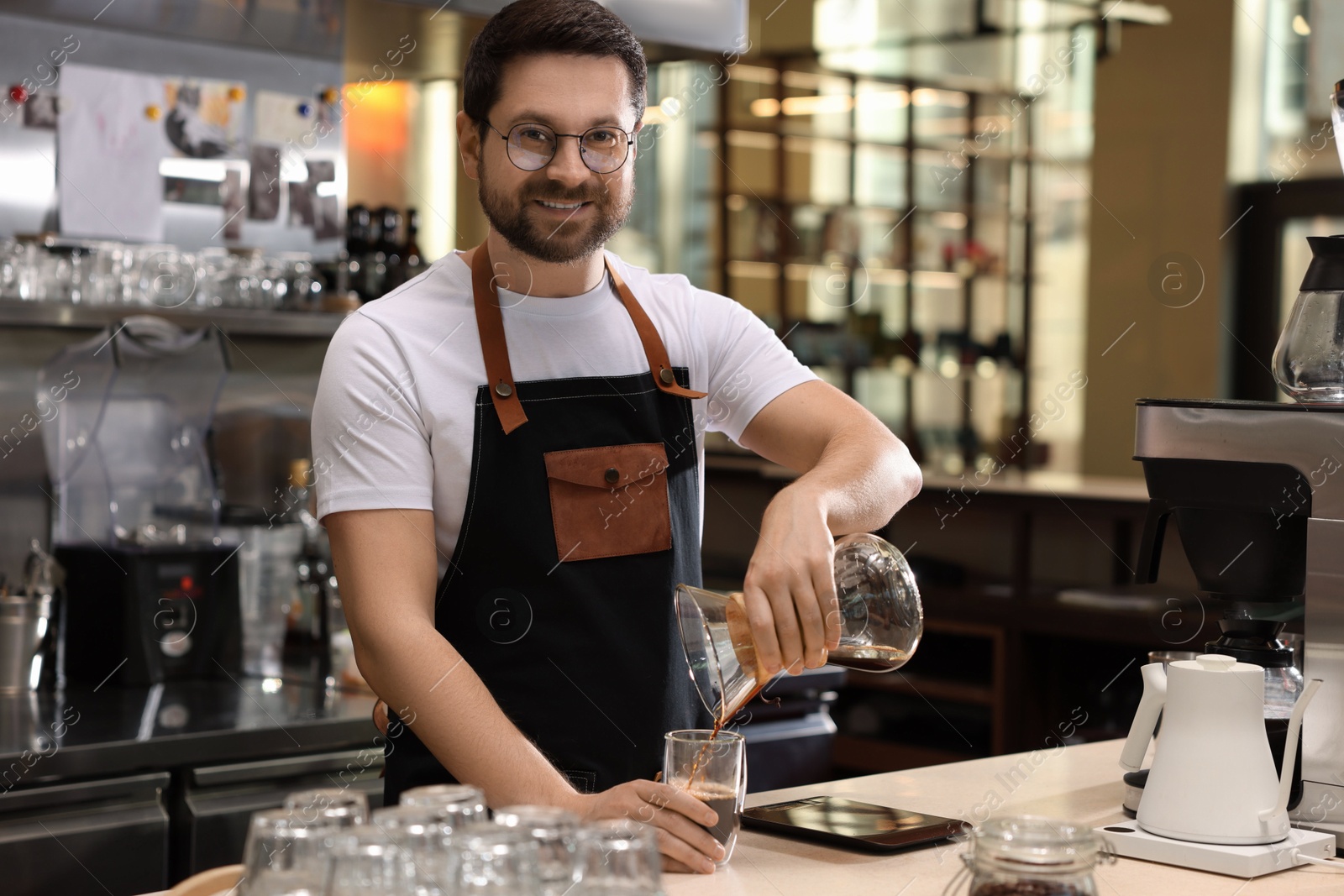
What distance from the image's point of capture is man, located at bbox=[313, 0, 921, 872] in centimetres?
159

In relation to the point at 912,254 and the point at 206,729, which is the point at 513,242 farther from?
the point at 912,254

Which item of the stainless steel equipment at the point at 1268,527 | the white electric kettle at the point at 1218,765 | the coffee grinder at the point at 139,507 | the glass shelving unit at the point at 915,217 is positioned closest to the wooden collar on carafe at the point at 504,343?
the stainless steel equipment at the point at 1268,527

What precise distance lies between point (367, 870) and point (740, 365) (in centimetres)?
117

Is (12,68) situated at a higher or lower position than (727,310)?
higher

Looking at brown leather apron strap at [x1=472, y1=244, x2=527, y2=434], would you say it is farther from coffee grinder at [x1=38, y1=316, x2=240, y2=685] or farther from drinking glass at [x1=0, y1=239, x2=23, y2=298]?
drinking glass at [x1=0, y1=239, x2=23, y2=298]

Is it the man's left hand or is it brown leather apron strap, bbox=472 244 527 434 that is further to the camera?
brown leather apron strap, bbox=472 244 527 434

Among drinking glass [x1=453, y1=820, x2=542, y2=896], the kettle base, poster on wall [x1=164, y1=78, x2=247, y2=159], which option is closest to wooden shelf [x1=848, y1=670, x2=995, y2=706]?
poster on wall [x1=164, y1=78, x2=247, y2=159]

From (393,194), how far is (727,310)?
16.1ft

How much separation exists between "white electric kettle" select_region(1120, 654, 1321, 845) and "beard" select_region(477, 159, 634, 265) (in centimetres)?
81

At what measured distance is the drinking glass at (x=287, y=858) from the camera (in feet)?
2.89

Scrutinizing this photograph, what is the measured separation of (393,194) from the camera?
657cm

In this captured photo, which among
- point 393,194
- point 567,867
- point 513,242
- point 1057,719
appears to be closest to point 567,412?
point 513,242

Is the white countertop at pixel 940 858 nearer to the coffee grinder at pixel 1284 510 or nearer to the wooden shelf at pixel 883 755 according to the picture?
the coffee grinder at pixel 1284 510

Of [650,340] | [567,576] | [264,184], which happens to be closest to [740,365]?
[650,340]
